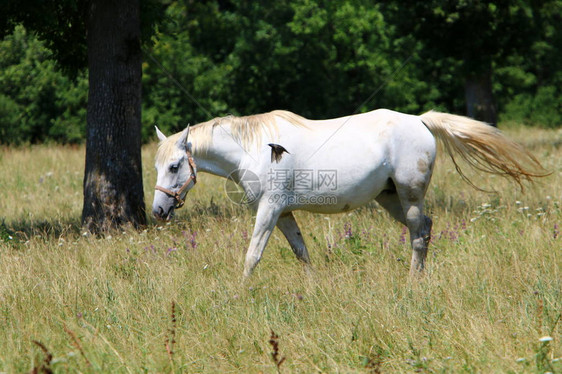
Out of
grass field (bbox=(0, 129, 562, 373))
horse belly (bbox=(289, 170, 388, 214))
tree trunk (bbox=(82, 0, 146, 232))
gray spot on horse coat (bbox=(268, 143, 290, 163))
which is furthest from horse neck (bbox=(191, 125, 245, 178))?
tree trunk (bbox=(82, 0, 146, 232))

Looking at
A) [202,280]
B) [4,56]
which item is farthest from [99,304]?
[4,56]

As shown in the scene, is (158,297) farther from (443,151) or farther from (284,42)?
(284,42)

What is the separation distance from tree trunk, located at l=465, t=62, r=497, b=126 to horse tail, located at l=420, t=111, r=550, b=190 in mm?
11763

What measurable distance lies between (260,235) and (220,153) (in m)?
0.86

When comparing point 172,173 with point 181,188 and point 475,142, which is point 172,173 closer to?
point 181,188

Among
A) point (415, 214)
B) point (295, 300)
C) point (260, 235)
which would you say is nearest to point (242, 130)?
point (260, 235)

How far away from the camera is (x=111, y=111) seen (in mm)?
7230

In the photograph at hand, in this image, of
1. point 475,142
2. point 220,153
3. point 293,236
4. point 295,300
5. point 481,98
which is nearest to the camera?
point 295,300

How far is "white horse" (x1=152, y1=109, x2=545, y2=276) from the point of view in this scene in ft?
17.4

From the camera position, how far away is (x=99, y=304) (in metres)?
4.57

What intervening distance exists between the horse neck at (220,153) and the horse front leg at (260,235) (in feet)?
1.70

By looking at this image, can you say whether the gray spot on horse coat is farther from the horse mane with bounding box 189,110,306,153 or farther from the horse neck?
the horse neck

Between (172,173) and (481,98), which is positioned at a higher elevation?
(481,98)

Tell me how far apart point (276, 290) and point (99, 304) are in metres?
1.41
